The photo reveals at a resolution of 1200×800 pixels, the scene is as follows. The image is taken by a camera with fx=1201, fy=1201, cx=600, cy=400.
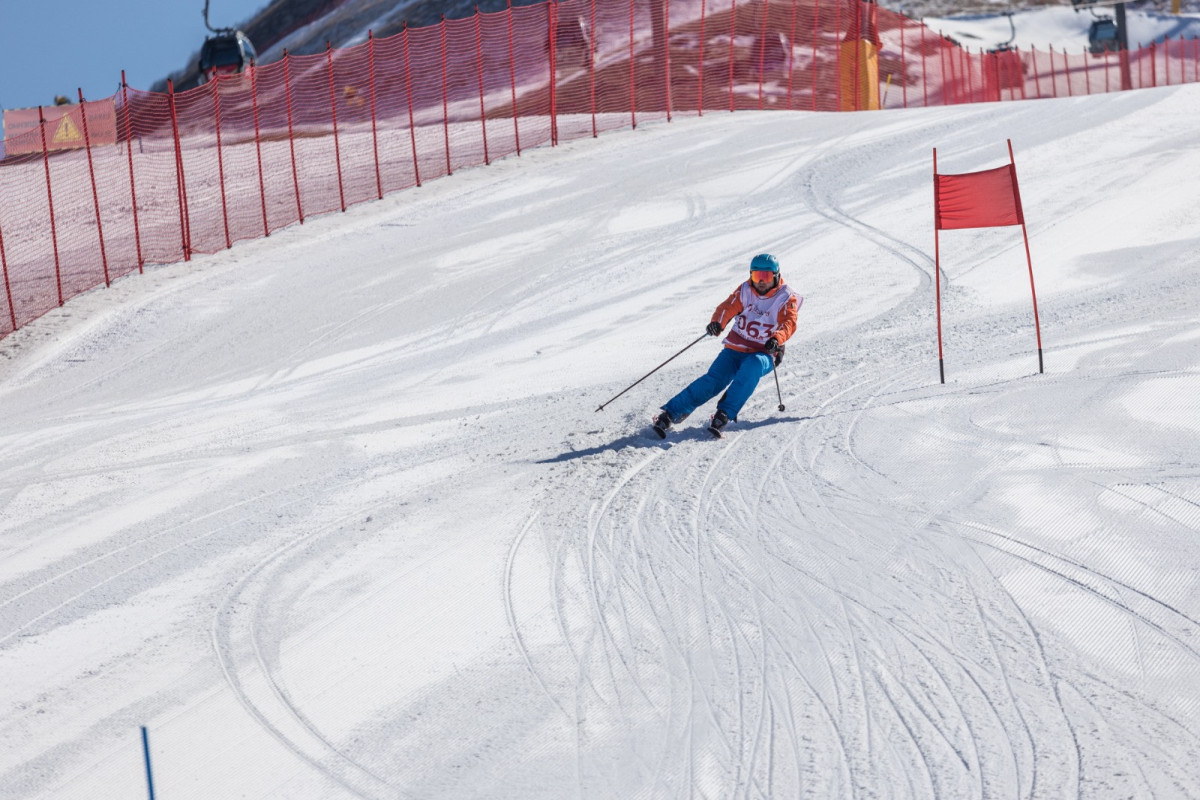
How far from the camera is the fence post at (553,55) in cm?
2069

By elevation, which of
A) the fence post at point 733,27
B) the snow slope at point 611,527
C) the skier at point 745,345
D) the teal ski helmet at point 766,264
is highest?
the fence post at point 733,27

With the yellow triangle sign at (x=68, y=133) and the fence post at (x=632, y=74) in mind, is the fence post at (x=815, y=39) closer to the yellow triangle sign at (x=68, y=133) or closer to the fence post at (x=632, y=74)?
the fence post at (x=632, y=74)

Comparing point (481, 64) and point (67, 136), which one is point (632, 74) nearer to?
point (481, 64)

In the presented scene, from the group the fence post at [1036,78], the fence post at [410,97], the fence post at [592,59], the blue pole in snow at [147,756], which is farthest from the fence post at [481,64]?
the fence post at [1036,78]

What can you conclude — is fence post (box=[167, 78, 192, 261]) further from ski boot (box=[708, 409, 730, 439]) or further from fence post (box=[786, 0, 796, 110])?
fence post (box=[786, 0, 796, 110])

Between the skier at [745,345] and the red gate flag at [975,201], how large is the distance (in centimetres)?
154

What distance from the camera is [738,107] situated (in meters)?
25.0

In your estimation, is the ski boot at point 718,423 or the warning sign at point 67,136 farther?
the warning sign at point 67,136

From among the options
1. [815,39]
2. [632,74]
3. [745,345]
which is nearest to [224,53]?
[632,74]

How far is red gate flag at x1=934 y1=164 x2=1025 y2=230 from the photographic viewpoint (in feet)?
32.1

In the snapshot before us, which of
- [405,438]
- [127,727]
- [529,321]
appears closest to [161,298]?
[529,321]

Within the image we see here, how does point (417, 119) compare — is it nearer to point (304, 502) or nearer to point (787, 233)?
point (787, 233)

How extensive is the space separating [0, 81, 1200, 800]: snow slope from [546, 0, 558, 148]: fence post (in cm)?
588

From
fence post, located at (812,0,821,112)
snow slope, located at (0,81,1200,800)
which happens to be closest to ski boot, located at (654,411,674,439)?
snow slope, located at (0,81,1200,800)
